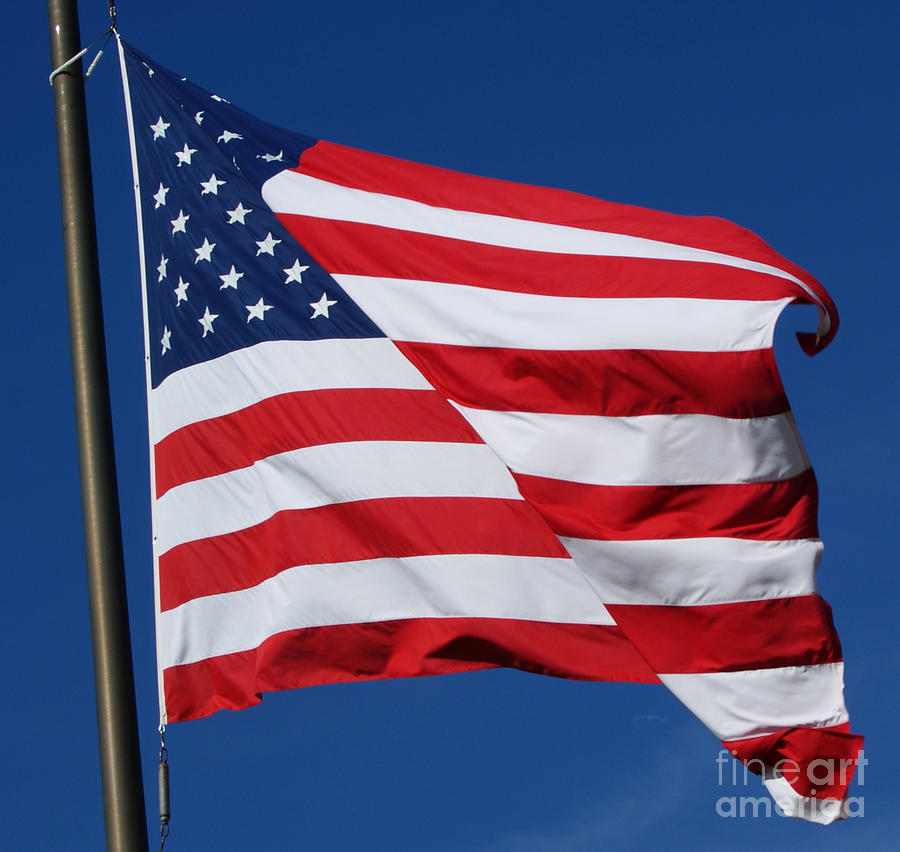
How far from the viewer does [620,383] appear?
816 cm

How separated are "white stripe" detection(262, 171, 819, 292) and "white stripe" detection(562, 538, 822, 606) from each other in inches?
72.1

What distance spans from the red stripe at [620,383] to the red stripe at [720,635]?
111 cm

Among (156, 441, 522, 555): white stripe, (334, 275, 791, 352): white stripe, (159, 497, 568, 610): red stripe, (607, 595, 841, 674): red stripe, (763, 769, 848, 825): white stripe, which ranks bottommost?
(763, 769, 848, 825): white stripe

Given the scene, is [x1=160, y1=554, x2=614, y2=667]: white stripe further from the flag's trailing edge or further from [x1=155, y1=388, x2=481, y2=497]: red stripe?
[x1=155, y1=388, x2=481, y2=497]: red stripe

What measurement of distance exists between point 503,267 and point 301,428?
161 centimetres

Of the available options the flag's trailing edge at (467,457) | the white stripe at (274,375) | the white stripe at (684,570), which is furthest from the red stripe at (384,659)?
the white stripe at (274,375)

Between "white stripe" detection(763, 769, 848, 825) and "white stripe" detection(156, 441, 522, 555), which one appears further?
"white stripe" detection(156, 441, 522, 555)

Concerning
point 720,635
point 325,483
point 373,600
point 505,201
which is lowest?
point 720,635

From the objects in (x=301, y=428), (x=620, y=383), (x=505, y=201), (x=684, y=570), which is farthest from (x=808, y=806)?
(x=505, y=201)

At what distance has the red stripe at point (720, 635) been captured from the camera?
7.79 m

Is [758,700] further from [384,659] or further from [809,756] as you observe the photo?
[384,659]

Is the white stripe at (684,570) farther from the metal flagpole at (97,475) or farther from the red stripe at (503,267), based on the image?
the metal flagpole at (97,475)

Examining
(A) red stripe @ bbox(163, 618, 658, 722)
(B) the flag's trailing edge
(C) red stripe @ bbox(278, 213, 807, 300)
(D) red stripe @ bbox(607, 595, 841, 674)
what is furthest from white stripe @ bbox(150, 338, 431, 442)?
(D) red stripe @ bbox(607, 595, 841, 674)

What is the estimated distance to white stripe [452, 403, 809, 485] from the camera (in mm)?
8039
